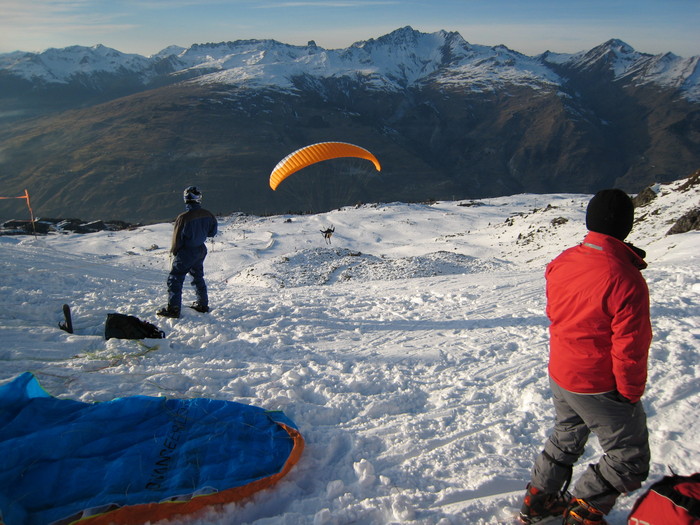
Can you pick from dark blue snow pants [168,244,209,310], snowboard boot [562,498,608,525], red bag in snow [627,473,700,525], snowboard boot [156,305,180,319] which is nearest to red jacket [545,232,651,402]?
red bag in snow [627,473,700,525]

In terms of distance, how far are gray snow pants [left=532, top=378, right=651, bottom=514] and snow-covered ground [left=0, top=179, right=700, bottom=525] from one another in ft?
1.62

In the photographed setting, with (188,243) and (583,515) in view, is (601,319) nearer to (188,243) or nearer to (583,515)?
(583,515)

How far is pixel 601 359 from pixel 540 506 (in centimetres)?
108

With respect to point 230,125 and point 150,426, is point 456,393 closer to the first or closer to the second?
point 150,426

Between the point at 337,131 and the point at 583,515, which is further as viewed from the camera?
the point at 337,131

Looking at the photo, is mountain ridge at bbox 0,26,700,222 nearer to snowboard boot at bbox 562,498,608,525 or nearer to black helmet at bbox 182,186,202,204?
black helmet at bbox 182,186,202,204

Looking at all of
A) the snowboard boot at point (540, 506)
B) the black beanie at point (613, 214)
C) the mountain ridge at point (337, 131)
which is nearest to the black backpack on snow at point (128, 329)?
the snowboard boot at point (540, 506)

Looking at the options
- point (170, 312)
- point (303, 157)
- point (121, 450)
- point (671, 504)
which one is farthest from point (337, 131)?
point (671, 504)

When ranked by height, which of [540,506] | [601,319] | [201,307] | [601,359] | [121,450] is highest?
[601,319]

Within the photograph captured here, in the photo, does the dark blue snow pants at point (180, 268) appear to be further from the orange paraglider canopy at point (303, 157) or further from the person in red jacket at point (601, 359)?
the person in red jacket at point (601, 359)

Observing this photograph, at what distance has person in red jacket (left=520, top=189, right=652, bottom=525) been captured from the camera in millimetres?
2254

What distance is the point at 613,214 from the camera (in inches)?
93.0

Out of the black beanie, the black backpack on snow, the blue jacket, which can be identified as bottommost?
the black backpack on snow

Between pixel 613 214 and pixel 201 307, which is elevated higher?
pixel 613 214
